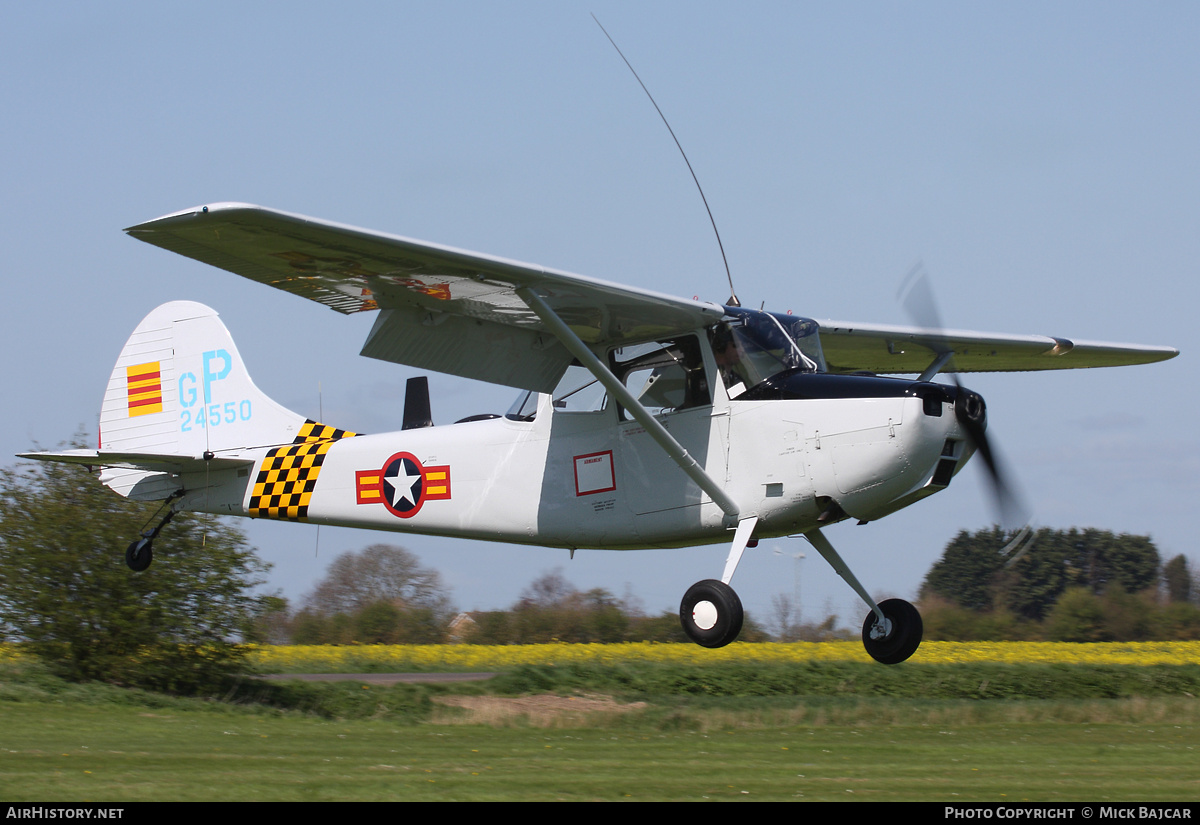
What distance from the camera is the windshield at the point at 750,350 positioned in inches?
392

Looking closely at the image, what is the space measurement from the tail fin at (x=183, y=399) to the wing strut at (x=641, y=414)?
4849 mm

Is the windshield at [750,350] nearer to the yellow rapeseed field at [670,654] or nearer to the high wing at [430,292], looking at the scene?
the high wing at [430,292]

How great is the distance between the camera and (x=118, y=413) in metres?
14.2

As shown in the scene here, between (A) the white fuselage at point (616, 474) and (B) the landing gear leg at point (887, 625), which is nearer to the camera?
(A) the white fuselage at point (616, 474)

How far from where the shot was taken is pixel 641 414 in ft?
32.4

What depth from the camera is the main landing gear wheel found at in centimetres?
959

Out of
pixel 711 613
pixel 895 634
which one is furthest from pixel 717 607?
pixel 895 634

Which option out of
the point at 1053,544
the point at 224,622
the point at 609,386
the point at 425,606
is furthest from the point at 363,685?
the point at 1053,544

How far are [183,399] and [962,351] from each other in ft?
29.5

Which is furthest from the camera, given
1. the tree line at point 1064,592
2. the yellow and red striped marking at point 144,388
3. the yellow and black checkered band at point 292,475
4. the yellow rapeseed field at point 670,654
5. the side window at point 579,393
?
the tree line at point 1064,592

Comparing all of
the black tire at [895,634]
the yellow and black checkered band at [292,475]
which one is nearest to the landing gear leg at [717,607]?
the black tire at [895,634]

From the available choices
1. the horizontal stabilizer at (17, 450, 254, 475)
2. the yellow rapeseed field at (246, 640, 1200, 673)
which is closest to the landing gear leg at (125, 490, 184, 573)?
the horizontal stabilizer at (17, 450, 254, 475)

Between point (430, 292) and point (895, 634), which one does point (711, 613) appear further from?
point (430, 292)

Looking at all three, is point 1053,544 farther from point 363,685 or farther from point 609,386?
point 609,386
